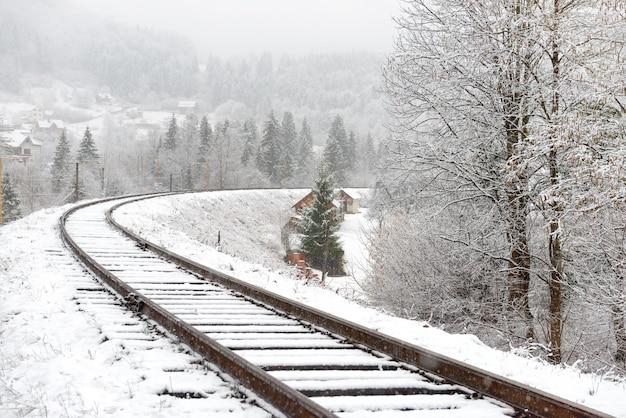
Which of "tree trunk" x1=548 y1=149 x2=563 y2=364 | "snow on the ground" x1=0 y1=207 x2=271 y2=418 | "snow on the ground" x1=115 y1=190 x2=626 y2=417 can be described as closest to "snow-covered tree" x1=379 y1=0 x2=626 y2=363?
"tree trunk" x1=548 y1=149 x2=563 y2=364

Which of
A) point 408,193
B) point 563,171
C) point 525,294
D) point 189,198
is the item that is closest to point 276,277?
point 408,193

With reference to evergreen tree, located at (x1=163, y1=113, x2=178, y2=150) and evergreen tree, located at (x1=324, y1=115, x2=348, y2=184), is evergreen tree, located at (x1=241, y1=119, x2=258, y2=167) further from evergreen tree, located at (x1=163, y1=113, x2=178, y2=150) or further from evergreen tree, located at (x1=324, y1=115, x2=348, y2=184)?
evergreen tree, located at (x1=324, y1=115, x2=348, y2=184)

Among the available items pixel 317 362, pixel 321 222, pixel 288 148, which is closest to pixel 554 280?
pixel 317 362

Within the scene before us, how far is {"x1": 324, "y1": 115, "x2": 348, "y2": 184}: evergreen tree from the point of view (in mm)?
106812

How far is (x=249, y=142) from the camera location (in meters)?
112

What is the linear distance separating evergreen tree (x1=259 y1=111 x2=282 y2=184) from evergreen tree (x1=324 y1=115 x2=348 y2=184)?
9831mm

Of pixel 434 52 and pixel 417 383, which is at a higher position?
pixel 434 52

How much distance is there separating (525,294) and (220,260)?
714cm

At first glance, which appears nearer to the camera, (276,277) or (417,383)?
(417,383)

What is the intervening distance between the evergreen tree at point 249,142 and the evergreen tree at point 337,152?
14995 millimetres

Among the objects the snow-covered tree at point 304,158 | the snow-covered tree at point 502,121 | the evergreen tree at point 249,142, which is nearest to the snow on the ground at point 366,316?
the snow-covered tree at point 502,121

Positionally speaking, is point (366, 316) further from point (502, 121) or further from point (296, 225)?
point (296, 225)

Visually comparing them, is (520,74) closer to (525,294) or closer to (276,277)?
(525,294)

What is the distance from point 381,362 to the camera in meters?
5.13
